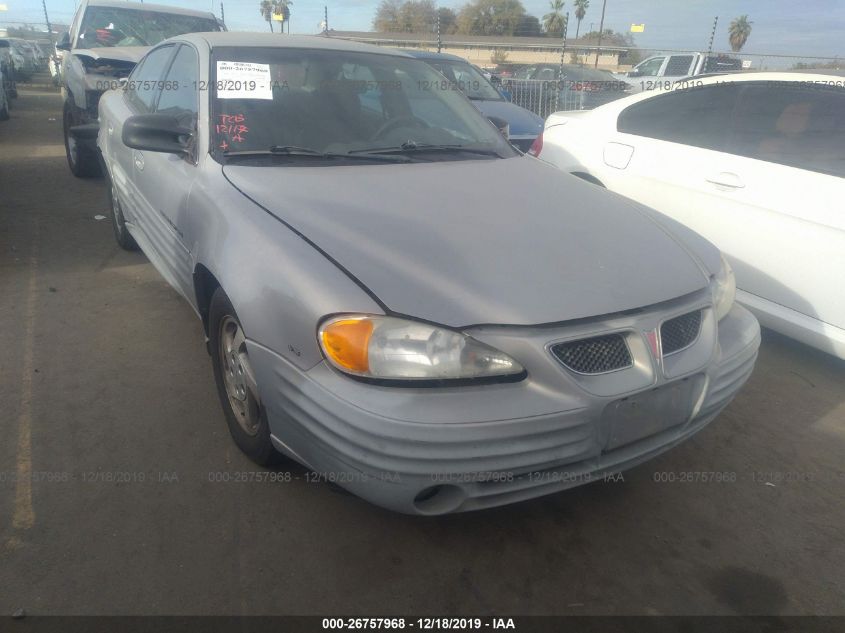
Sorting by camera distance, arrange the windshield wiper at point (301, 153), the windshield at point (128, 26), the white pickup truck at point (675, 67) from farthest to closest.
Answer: the white pickup truck at point (675, 67), the windshield at point (128, 26), the windshield wiper at point (301, 153)

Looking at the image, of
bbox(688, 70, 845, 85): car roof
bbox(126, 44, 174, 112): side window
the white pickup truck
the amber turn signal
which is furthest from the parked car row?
the amber turn signal

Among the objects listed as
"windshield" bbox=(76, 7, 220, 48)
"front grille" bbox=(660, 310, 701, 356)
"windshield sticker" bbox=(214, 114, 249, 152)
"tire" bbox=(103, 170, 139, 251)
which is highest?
"windshield" bbox=(76, 7, 220, 48)

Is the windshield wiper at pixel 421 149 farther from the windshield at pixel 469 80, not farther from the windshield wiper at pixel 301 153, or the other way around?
the windshield at pixel 469 80

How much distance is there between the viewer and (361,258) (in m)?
2.02

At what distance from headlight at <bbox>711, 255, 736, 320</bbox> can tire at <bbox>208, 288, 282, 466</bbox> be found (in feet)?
5.59

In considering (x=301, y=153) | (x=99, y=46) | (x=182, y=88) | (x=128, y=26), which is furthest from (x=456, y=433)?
(x=128, y=26)

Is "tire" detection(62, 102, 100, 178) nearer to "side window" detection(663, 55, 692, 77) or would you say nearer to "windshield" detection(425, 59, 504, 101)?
"windshield" detection(425, 59, 504, 101)

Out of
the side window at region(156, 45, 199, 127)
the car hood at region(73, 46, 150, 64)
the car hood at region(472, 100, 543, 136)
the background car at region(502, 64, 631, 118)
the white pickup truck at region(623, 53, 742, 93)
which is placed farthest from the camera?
the white pickup truck at region(623, 53, 742, 93)

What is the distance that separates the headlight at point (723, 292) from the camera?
2408 millimetres

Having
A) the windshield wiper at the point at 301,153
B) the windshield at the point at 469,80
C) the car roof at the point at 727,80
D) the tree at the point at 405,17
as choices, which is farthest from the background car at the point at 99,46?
the tree at the point at 405,17

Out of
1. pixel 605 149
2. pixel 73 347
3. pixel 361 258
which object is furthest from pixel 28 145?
pixel 361 258

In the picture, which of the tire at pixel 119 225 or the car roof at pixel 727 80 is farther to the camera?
the tire at pixel 119 225

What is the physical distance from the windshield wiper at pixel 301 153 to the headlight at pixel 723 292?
4.73ft

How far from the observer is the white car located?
326cm
